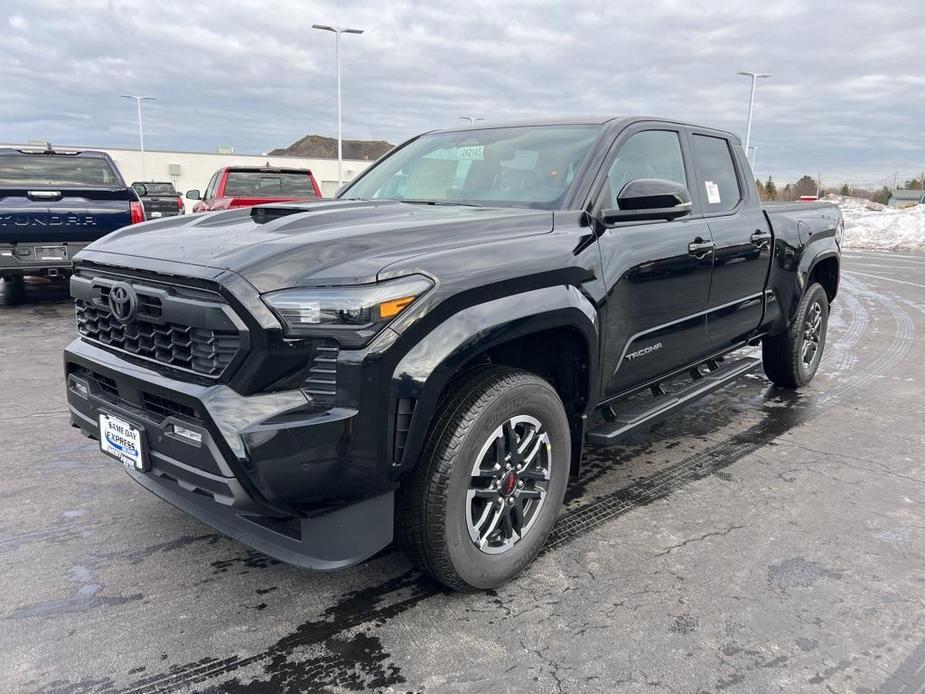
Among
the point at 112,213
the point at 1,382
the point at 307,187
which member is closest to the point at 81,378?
the point at 1,382

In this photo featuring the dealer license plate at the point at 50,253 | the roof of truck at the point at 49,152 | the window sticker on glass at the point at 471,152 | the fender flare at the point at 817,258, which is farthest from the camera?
the roof of truck at the point at 49,152

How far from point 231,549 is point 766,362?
4246mm

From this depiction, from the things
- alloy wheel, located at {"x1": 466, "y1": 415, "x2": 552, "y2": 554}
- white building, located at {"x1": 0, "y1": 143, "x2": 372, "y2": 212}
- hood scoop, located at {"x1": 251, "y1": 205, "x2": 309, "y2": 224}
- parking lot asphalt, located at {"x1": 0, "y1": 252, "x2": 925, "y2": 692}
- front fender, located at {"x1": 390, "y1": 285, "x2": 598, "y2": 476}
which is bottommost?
parking lot asphalt, located at {"x1": 0, "y1": 252, "x2": 925, "y2": 692}

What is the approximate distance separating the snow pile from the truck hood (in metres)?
24.5

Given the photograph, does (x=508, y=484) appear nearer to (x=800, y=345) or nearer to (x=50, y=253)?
(x=800, y=345)

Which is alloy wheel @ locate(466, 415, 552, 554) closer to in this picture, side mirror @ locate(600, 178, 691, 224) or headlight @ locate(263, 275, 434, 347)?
headlight @ locate(263, 275, 434, 347)

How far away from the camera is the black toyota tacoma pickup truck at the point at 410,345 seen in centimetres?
216

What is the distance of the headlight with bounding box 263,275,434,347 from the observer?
2.15m

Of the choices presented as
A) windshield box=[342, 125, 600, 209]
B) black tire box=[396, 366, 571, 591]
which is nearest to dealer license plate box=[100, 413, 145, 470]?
black tire box=[396, 366, 571, 591]

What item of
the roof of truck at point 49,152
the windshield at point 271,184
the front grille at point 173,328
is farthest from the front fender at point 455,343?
the windshield at point 271,184

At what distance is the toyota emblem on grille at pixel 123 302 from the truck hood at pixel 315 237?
0.13m

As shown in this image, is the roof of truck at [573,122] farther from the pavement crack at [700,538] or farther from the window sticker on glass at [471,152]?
the pavement crack at [700,538]

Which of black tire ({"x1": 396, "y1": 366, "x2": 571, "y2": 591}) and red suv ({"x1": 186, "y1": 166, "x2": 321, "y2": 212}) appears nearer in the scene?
black tire ({"x1": 396, "y1": 366, "x2": 571, "y2": 591})

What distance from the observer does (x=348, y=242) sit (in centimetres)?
240
